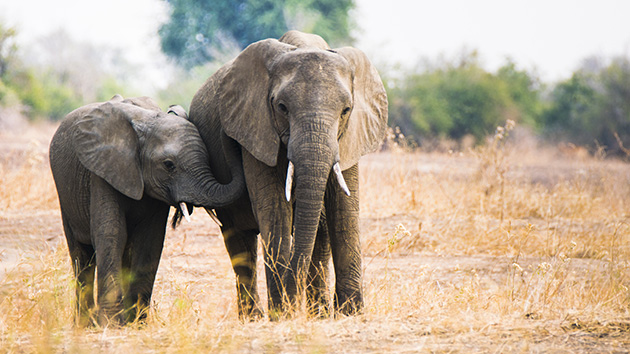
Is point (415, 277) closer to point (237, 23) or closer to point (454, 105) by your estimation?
point (454, 105)

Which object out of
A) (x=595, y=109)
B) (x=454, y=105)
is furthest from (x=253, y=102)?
(x=454, y=105)

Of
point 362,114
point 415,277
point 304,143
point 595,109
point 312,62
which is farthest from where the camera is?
point 595,109

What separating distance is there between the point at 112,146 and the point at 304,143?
5.99ft

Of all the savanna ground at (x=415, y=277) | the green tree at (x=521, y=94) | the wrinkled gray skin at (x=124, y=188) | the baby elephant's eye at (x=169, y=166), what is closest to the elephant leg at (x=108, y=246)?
the wrinkled gray skin at (x=124, y=188)

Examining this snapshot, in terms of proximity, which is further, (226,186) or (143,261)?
(143,261)

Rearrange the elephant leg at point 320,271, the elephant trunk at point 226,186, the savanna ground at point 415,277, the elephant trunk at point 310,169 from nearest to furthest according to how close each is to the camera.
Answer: the savanna ground at point 415,277
the elephant trunk at point 310,169
the elephant trunk at point 226,186
the elephant leg at point 320,271

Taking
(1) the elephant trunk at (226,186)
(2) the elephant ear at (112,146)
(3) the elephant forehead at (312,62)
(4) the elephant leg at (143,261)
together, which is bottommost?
(4) the elephant leg at (143,261)

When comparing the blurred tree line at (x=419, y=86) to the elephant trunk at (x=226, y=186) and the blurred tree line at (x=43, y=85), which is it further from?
the elephant trunk at (x=226, y=186)

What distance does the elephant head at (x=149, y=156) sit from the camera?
5.16 meters

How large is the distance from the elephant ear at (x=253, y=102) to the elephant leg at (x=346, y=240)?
0.51m

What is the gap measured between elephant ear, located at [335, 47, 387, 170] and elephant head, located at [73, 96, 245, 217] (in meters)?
0.90

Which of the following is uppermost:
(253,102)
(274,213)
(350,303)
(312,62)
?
(312,62)

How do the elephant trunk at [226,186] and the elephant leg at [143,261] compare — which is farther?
the elephant leg at [143,261]

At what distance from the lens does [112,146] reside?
5406mm
